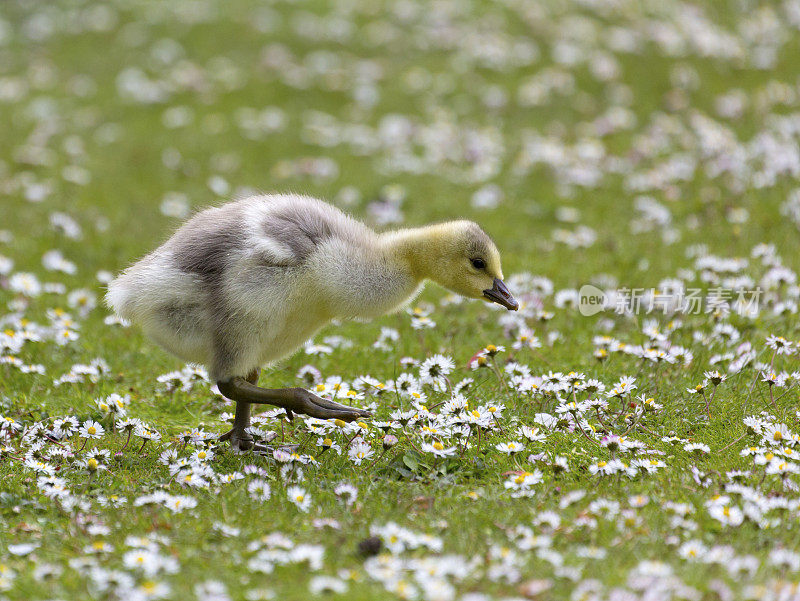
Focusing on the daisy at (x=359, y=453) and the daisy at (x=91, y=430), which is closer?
the daisy at (x=359, y=453)

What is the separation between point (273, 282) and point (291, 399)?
0.68 metres

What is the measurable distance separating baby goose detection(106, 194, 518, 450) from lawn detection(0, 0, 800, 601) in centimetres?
45

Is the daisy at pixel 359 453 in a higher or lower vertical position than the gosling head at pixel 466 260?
lower

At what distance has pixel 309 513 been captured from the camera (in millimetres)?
4879

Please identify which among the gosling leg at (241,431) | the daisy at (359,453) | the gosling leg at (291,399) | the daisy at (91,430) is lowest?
the daisy at (91,430)

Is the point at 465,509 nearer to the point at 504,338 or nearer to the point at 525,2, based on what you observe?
the point at 504,338

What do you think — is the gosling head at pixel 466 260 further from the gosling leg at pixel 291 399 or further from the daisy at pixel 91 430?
the daisy at pixel 91 430

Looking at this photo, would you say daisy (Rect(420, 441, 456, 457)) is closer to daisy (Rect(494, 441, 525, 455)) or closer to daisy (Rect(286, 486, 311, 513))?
daisy (Rect(494, 441, 525, 455))

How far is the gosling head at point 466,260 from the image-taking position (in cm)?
575

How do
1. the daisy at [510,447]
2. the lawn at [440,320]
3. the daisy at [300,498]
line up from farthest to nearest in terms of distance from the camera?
the daisy at [510,447], the daisy at [300,498], the lawn at [440,320]

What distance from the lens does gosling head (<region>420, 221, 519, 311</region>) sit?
18.9 feet

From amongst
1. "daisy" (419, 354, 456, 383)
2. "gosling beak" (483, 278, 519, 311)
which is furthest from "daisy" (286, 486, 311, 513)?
"gosling beak" (483, 278, 519, 311)

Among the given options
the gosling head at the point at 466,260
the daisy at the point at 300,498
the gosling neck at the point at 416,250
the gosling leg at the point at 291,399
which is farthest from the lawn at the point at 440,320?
the gosling neck at the point at 416,250

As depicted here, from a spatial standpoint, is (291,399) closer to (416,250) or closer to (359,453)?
(359,453)
